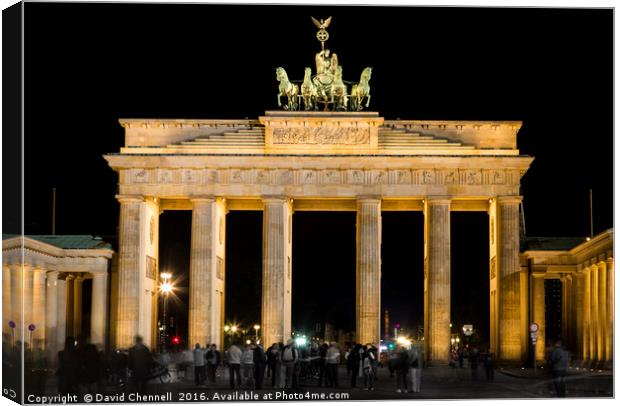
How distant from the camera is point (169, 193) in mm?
78000

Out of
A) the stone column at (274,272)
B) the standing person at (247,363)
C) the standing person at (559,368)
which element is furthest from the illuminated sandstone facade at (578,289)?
the standing person at (559,368)

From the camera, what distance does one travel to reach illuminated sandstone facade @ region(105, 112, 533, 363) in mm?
77312

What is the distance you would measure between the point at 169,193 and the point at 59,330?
11.1 meters

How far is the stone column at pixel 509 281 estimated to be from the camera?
253 feet

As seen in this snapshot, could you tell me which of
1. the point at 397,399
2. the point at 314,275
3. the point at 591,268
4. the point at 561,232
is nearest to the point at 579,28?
the point at 397,399

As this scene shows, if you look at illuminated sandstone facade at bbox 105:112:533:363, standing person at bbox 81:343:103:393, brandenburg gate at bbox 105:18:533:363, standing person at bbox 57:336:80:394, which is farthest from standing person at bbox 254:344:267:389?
illuminated sandstone facade at bbox 105:112:533:363

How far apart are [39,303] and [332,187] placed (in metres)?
19.0

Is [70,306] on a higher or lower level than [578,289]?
lower

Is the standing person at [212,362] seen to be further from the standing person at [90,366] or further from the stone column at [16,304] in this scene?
the standing person at [90,366]

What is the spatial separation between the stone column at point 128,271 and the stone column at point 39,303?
4765mm

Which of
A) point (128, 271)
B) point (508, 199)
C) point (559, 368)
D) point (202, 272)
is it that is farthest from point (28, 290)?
point (559, 368)

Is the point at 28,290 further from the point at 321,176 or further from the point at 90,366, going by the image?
the point at 90,366

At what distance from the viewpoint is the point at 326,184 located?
77.8 meters

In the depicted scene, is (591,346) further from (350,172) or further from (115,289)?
(115,289)
